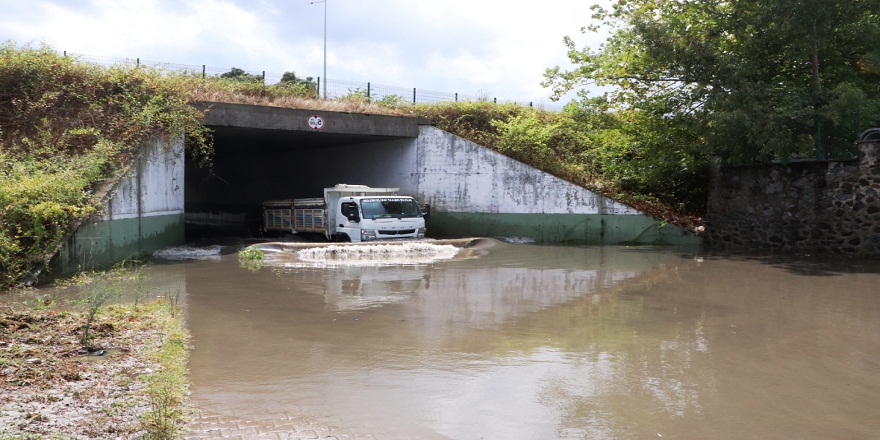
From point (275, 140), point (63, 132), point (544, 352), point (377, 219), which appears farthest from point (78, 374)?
point (275, 140)

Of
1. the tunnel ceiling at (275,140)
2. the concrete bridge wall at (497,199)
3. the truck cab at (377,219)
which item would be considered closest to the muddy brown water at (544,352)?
the truck cab at (377,219)

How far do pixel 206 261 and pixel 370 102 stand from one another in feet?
38.6

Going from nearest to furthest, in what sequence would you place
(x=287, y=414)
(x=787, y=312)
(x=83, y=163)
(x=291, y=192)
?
(x=287, y=414) < (x=787, y=312) < (x=83, y=163) < (x=291, y=192)

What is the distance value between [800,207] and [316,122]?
46.7ft

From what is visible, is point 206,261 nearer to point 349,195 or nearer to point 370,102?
point 349,195

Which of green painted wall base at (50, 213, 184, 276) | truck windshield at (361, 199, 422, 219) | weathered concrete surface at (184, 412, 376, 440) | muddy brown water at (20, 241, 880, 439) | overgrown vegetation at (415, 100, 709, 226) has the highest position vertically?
overgrown vegetation at (415, 100, 709, 226)

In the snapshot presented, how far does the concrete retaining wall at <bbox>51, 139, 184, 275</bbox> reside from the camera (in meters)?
13.6

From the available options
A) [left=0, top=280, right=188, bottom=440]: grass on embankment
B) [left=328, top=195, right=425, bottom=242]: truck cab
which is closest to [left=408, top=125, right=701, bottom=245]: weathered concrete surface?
[left=328, top=195, right=425, bottom=242]: truck cab

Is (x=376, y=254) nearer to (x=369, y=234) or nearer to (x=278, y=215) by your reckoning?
(x=369, y=234)

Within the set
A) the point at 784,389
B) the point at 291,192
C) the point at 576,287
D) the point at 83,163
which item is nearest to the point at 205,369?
the point at 784,389

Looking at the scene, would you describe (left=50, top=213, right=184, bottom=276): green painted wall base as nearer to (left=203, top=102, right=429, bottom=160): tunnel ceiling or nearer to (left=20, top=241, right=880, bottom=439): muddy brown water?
(left=20, top=241, right=880, bottom=439): muddy brown water

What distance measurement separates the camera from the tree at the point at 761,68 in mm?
17031

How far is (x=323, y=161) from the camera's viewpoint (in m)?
28.1

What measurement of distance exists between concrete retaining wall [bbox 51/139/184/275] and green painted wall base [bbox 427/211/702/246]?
347 inches
